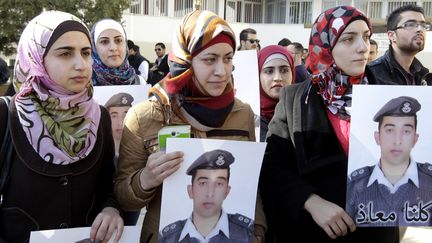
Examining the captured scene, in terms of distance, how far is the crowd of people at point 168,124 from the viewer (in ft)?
6.03

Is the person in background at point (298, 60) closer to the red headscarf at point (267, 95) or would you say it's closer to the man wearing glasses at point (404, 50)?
the man wearing glasses at point (404, 50)

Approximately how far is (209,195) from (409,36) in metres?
2.74

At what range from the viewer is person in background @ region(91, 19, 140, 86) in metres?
3.61

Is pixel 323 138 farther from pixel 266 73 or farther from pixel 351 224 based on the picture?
pixel 266 73

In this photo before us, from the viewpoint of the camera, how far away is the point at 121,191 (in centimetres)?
197

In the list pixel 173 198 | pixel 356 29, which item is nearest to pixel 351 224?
pixel 173 198

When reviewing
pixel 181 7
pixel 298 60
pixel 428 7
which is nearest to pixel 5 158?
pixel 298 60

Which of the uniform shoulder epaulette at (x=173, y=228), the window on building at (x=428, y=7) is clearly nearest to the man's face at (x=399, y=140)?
the uniform shoulder epaulette at (x=173, y=228)

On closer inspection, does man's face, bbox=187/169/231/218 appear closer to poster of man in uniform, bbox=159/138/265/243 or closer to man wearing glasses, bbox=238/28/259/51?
poster of man in uniform, bbox=159/138/265/243

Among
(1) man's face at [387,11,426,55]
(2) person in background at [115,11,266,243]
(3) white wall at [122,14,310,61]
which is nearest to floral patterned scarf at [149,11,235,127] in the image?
(2) person in background at [115,11,266,243]

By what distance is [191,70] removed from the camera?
200 centimetres

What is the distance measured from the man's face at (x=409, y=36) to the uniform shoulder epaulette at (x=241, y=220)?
2.56 meters

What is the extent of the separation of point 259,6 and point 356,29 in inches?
1153

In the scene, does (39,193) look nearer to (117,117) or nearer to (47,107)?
(47,107)
